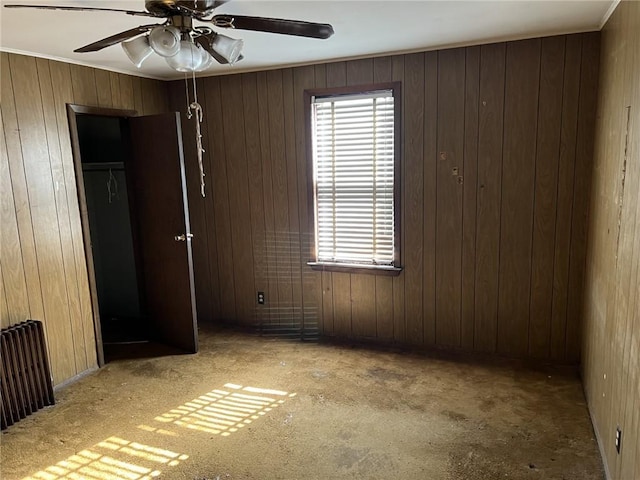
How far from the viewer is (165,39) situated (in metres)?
1.81

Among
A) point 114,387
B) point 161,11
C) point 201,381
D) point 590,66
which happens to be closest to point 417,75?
point 590,66

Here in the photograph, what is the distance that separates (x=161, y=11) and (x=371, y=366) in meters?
2.64

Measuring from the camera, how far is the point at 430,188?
3.43 m

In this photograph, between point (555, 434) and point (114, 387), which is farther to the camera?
point (114, 387)

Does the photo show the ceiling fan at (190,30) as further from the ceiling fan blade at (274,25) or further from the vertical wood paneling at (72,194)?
the vertical wood paneling at (72,194)

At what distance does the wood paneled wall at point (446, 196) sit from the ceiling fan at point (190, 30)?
5.50ft

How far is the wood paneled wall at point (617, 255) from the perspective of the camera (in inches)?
71.6

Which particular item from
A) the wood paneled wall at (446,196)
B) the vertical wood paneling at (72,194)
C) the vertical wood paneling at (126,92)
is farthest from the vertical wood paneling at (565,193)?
the vertical wood paneling at (72,194)

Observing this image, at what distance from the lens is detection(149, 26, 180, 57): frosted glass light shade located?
5.90 ft

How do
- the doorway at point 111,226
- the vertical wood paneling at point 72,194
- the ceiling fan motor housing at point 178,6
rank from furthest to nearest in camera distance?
1. the doorway at point 111,226
2. the vertical wood paneling at point 72,194
3. the ceiling fan motor housing at point 178,6

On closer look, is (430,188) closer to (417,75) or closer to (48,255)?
(417,75)

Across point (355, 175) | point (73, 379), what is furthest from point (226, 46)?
point (73, 379)

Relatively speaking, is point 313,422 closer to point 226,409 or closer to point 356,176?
point 226,409

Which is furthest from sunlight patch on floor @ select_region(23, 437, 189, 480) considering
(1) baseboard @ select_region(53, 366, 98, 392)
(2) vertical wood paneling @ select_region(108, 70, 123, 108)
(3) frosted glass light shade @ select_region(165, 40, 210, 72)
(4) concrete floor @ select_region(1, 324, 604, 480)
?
(2) vertical wood paneling @ select_region(108, 70, 123, 108)
